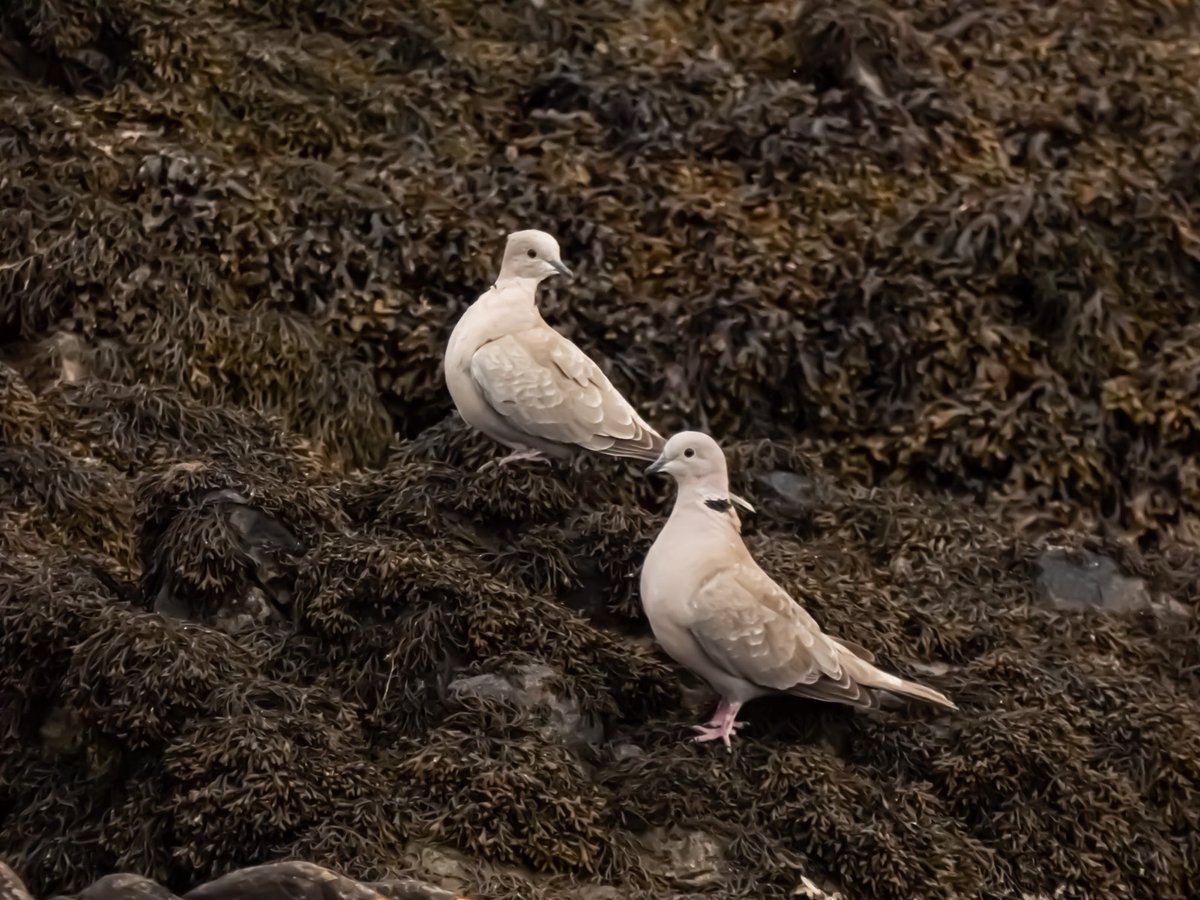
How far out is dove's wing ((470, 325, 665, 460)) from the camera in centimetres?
685

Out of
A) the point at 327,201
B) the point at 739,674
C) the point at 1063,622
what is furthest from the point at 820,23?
the point at 739,674

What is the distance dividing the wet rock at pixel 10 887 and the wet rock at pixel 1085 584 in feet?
14.7

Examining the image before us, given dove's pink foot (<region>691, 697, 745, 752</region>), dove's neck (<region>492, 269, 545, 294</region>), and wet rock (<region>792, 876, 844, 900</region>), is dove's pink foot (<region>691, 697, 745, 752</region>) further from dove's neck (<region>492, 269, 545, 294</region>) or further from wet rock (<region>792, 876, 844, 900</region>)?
dove's neck (<region>492, 269, 545, 294</region>)

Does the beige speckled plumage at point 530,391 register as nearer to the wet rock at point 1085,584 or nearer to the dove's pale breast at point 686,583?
the dove's pale breast at point 686,583

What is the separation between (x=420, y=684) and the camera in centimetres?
604

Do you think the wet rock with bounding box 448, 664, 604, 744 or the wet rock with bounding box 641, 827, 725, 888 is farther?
the wet rock with bounding box 448, 664, 604, 744

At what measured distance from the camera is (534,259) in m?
7.27

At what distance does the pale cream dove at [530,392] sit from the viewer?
22.5ft

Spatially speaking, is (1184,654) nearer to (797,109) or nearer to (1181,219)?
(1181,219)

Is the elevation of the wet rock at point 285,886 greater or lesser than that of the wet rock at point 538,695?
greater

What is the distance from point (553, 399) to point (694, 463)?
0.80 m

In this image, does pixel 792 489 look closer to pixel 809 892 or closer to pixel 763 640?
pixel 763 640

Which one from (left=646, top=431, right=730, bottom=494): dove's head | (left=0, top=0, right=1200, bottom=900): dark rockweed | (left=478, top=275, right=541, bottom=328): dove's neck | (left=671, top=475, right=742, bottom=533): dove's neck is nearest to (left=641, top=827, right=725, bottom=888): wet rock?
(left=0, top=0, right=1200, bottom=900): dark rockweed

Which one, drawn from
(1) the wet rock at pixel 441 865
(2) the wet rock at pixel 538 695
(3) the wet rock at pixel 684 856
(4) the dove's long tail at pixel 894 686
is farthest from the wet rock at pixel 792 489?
(1) the wet rock at pixel 441 865
